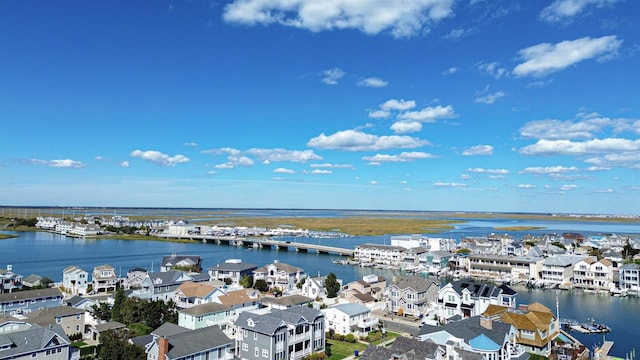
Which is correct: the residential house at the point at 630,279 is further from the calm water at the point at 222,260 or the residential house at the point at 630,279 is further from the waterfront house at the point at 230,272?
the waterfront house at the point at 230,272

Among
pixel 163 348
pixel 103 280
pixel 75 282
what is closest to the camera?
pixel 163 348

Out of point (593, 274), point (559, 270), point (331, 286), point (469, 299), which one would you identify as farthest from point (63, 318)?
point (593, 274)

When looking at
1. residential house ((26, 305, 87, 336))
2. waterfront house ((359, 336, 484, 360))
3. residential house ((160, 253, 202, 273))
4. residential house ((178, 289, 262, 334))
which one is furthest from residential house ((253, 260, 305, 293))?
waterfront house ((359, 336, 484, 360))

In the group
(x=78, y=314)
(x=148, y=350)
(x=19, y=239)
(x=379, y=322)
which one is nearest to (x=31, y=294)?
(x=78, y=314)

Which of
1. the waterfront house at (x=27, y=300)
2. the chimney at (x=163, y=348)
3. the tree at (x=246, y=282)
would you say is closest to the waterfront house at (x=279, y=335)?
the chimney at (x=163, y=348)

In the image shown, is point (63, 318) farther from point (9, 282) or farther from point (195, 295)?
point (9, 282)

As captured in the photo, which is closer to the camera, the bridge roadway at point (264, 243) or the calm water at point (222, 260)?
the calm water at point (222, 260)
